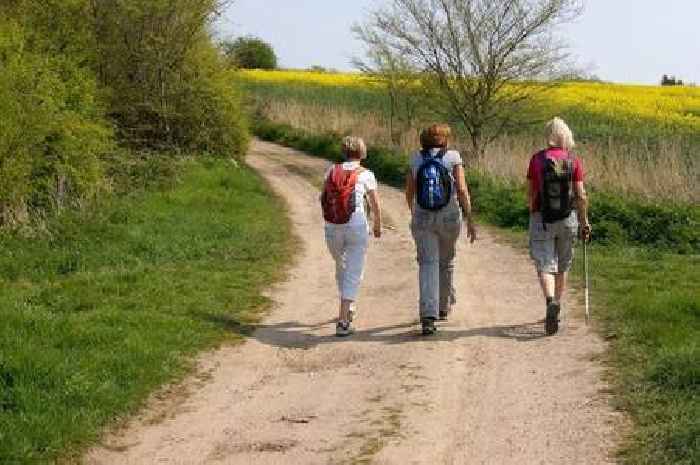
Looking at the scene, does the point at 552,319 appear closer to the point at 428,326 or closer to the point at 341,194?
the point at 428,326

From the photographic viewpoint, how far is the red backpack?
28.1 feet

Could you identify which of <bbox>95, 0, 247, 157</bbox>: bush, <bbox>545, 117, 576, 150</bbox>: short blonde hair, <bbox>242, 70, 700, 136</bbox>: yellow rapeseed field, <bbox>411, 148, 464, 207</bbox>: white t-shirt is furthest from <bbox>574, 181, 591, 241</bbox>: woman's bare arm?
<bbox>242, 70, 700, 136</bbox>: yellow rapeseed field

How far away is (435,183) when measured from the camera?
27.2 ft

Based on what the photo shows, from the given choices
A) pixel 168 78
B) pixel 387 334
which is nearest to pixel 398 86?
pixel 168 78

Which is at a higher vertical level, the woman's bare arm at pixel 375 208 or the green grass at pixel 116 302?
the woman's bare arm at pixel 375 208

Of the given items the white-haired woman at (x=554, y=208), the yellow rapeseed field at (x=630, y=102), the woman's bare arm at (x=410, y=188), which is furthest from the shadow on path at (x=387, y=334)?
the yellow rapeseed field at (x=630, y=102)

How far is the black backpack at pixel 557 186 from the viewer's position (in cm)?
833

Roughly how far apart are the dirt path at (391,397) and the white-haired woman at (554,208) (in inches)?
19.5

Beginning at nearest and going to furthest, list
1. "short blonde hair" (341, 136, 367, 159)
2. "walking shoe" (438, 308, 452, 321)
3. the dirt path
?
the dirt path < "short blonde hair" (341, 136, 367, 159) < "walking shoe" (438, 308, 452, 321)

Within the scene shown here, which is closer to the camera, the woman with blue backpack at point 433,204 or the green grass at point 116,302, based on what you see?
the green grass at point 116,302

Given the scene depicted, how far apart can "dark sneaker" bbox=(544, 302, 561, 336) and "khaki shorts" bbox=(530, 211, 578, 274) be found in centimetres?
43

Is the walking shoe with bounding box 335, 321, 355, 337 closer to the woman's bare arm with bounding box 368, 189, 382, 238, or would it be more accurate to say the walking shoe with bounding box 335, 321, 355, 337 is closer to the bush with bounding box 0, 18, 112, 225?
the woman's bare arm with bounding box 368, 189, 382, 238

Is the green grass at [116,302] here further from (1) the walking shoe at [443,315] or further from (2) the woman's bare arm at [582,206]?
(2) the woman's bare arm at [582,206]

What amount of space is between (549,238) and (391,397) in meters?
2.73
